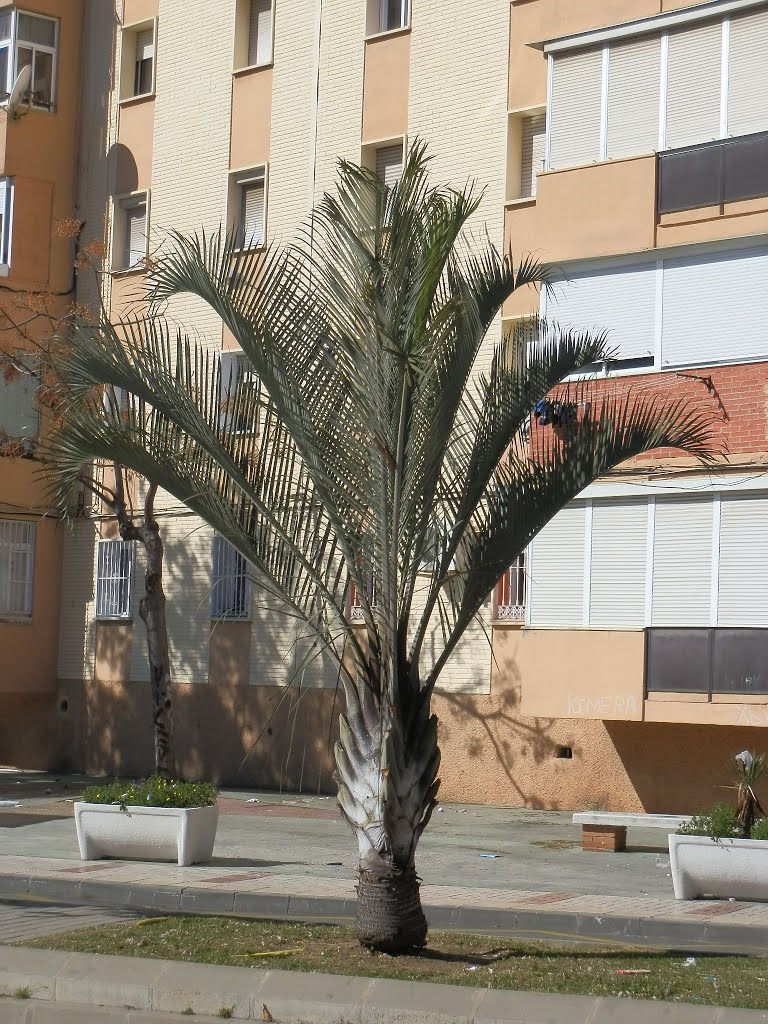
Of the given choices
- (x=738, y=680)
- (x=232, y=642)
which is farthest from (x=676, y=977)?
(x=232, y=642)

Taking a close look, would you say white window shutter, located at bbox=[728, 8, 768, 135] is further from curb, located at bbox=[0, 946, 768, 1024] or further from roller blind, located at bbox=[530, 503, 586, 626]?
curb, located at bbox=[0, 946, 768, 1024]

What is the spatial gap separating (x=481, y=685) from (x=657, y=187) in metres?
7.49

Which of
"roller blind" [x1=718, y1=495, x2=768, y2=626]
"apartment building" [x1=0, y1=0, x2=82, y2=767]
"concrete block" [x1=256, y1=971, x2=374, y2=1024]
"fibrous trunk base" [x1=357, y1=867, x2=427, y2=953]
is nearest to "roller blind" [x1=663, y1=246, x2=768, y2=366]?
"roller blind" [x1=718, y1=495, x2=768, y2=626]

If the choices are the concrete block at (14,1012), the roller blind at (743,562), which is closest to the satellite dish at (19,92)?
the roller blind at (743,562)

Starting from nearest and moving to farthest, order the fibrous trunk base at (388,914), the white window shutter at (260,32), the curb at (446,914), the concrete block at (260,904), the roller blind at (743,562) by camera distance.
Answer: the fibrous trunk base at (388,914) → the curb at (446,914) → the concrete block at (260,904) → the roller blind at (743,562) → the white window shutter at (260,32)

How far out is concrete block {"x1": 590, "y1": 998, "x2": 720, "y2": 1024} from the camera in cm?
706

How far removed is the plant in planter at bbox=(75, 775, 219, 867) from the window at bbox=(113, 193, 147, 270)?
15.3 metres

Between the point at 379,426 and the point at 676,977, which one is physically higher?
the point at 379,426

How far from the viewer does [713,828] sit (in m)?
12.4

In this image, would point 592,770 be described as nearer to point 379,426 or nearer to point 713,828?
point 713,828

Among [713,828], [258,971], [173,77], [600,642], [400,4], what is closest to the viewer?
[258,971]

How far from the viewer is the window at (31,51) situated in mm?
28203

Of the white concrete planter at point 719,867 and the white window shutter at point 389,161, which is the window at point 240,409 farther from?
the white window shutter at point 389,161

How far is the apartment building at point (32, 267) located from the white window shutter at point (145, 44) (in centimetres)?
123
